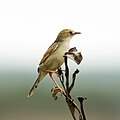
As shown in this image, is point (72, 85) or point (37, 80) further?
point (37, 80)

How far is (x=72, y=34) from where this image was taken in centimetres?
58

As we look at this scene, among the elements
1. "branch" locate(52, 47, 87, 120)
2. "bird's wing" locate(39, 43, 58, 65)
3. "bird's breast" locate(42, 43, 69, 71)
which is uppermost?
"bird's wing" locate(39, 43, 58, 65)

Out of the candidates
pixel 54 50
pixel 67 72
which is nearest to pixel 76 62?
pixel 67 72

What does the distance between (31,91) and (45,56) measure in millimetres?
72

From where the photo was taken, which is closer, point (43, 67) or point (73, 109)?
point (73, 109)

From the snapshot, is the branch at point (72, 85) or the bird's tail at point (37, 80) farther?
the bird's tail at point (37, 80)

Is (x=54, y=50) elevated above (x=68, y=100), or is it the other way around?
(x=54, y=50)

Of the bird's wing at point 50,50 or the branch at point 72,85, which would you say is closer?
the branch at point 72,85

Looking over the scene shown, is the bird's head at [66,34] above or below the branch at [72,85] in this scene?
above

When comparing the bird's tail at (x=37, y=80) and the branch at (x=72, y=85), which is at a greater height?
the bird's tail at (x=37, y=80)

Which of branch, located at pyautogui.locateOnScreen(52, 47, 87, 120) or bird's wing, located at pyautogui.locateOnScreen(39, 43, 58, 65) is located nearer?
branch, located at pyautogui.locateOnScreen(52, 47, 87, 120)

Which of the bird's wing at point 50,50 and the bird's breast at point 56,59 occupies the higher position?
the bird's wing at point 50,50

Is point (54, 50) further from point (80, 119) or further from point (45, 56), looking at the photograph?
point (80, 119)

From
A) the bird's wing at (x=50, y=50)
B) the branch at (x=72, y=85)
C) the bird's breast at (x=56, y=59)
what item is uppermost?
the bird's wing at (x=50, y=50)
